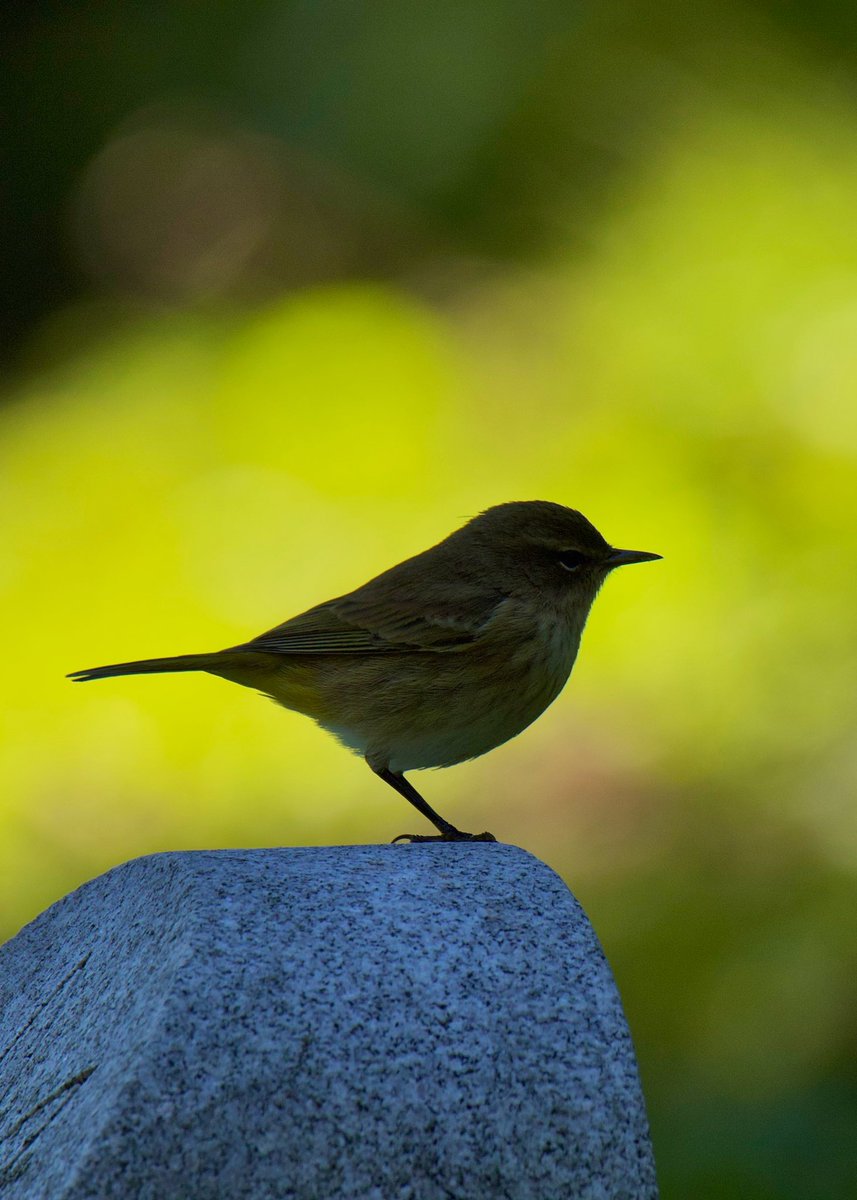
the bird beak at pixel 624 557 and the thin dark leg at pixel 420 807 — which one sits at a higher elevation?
the bird beak at pixel 624 557

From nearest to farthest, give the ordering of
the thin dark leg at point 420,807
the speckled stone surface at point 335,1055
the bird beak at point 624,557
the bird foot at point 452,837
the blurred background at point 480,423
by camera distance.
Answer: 1. the speckled stone surface at point 335,1055
2. the bird foot at point 452,837
3. the thin dark leg at point 420,807
4. the bird beak at point 624,557
5. the blurred background at point 480,423

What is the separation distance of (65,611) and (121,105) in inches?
124

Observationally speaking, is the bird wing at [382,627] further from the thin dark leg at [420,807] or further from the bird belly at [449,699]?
the thin dark leg at [420,807]

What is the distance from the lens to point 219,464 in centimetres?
725

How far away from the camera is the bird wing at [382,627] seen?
11.6 feet

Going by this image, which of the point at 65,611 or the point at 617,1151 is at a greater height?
the point at 65,611

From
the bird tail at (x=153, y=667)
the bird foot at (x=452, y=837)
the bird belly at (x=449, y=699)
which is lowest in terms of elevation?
the bird foot at (x=452, y=837)

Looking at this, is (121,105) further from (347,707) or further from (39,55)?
(347,707)

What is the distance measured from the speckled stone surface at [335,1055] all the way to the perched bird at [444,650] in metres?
1.09

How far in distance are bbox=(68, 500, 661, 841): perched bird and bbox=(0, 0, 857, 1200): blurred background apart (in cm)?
170

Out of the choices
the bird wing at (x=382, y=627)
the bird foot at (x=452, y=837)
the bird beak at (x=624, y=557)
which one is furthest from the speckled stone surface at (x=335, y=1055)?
the bird beak at (x=624, y=557)

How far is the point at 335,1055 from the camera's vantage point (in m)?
2.02

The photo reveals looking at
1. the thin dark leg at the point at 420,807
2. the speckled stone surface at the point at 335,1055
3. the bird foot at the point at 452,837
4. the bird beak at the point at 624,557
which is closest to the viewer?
the speckled stone surface at the point at 335,1055

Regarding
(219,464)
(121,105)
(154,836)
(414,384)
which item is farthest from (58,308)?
(154,836)
